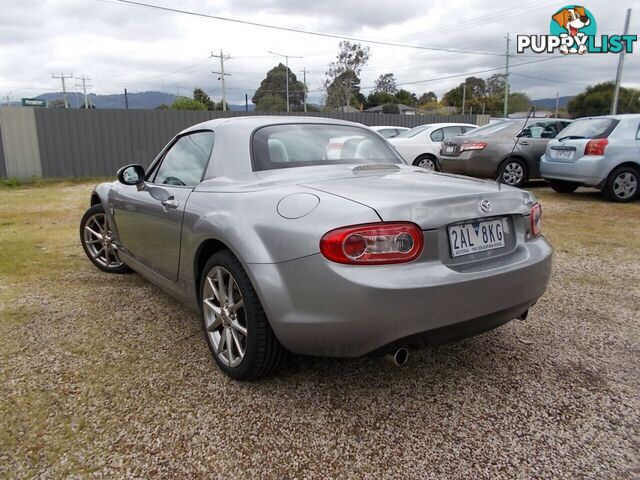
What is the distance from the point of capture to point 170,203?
2.94 metres

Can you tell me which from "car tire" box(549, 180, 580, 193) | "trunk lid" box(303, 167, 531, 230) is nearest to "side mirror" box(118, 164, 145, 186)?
"trunk lid" box(303, 167, 531, 230)

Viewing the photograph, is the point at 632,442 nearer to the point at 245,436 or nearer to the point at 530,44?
the point at 245,436

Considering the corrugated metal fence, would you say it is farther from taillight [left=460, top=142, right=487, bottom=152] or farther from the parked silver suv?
the parked silver suv

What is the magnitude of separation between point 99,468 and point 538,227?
240cm

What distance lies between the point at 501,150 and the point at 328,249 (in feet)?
26.1

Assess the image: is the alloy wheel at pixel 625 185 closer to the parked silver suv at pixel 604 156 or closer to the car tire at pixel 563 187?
the parked silver suv at pixel 604 156

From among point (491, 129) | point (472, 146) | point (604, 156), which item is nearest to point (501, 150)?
point (472, 146)

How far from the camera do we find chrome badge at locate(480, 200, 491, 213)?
2254 mm

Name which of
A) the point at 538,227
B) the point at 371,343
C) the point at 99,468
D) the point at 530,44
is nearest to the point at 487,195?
the point at 538,227

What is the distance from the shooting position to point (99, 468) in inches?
75.7

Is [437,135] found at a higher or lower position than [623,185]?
higher

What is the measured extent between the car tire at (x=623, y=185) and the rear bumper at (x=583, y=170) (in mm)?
168

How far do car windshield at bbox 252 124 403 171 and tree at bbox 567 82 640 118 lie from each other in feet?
201

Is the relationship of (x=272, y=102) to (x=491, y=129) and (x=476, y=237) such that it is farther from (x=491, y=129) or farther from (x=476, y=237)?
(x=476, y=237)
